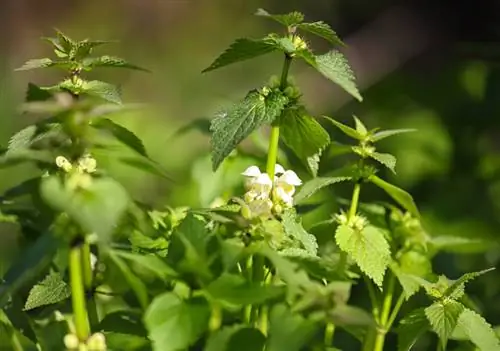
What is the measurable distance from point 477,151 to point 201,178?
0.66m

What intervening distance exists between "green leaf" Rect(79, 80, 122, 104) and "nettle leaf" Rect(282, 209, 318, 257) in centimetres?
14

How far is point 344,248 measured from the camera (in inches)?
25.8

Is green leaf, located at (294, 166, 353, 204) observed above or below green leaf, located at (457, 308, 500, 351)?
above

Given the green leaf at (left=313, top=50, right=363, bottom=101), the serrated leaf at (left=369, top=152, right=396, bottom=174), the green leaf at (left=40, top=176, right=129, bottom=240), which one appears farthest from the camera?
the serrated leaf at (left=369, top=152, right=396, bottom=174)

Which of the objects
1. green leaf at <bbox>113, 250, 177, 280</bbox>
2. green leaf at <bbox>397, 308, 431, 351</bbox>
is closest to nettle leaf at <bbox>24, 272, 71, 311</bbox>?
green leaf at <bbox>113, 250, 177, 280</bbox>

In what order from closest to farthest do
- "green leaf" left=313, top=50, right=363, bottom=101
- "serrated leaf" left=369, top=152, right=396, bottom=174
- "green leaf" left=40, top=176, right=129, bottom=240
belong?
"green leaf" left=40, top=176, right=129, bottom=240 < "green leaf" left=313, top=50, right=363, bottom=101 < "serrated leaf" left=369, top=152, right=396, bottom=174

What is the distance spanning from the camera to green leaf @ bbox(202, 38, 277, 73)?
2.00 feet

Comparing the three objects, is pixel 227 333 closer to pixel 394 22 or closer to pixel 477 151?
pixel 477 151

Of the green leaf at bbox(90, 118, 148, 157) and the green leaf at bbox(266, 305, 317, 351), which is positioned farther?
the green leaf at bbox(90, 118, 148, 157)

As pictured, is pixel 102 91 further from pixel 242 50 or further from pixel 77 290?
pixel 77 290

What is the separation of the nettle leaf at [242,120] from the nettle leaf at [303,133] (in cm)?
2

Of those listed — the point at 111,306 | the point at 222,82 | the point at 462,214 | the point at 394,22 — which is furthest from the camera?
the point at 394,22

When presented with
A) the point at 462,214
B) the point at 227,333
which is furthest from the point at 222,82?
the point at 227,333

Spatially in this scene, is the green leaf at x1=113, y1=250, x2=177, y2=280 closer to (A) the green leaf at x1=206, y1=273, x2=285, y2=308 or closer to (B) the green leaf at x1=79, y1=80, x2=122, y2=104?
(A) the green leaf at x1=206, y1=273, x2=285, y2=308
